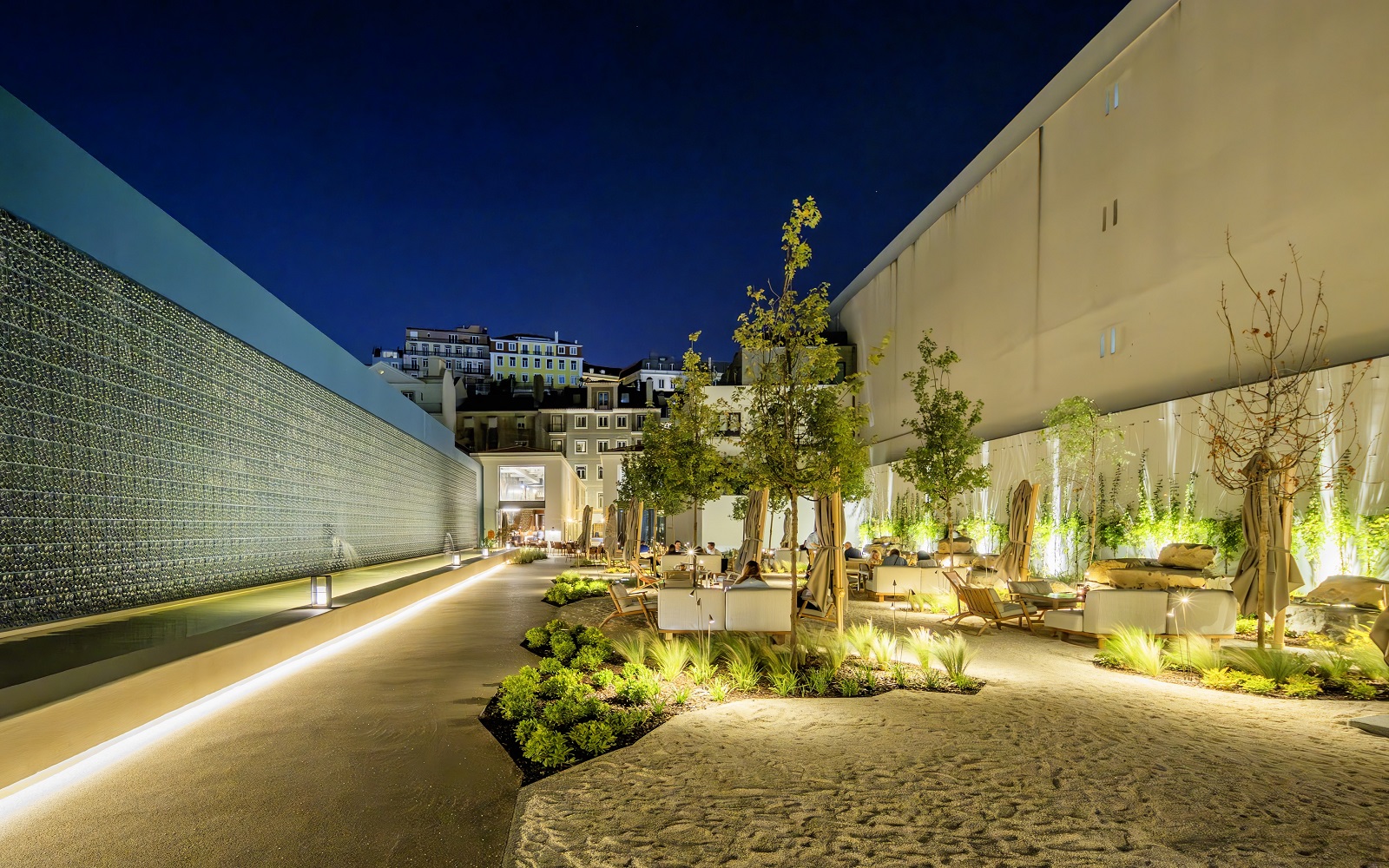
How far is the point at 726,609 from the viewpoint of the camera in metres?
9.02

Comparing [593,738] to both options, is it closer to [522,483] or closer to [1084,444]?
[1084,444]

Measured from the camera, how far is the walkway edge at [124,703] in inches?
160

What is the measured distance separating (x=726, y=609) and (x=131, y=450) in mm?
7404

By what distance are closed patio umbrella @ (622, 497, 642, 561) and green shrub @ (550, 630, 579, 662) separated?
513 inches

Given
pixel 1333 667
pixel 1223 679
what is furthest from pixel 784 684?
pixel 1333 667

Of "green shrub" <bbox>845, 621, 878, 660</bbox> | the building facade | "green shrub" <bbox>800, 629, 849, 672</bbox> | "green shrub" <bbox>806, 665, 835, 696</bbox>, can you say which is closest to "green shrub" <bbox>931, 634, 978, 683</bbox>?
"green shrub" <bbox>845, 621, 878, 660</bbox>

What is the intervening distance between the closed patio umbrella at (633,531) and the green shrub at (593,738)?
16437 millimetres

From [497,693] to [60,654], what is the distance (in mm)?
3314

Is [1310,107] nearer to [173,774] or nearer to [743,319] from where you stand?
[743,319]

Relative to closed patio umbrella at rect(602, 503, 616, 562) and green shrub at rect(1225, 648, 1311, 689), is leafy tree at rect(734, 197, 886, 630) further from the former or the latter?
closed patio umbrella at rect(602, 503, 616, 562)

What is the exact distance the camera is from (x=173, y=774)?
448cm

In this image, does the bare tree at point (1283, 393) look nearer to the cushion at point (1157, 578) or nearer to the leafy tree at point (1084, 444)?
the cushion at point (1157, 578)

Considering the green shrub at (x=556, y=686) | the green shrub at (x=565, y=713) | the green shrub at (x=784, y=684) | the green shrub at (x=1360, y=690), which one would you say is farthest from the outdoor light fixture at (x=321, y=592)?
the green shrub at (x=1360, y=690)

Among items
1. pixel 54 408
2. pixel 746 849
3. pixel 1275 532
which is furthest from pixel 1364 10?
pixel 54 408
